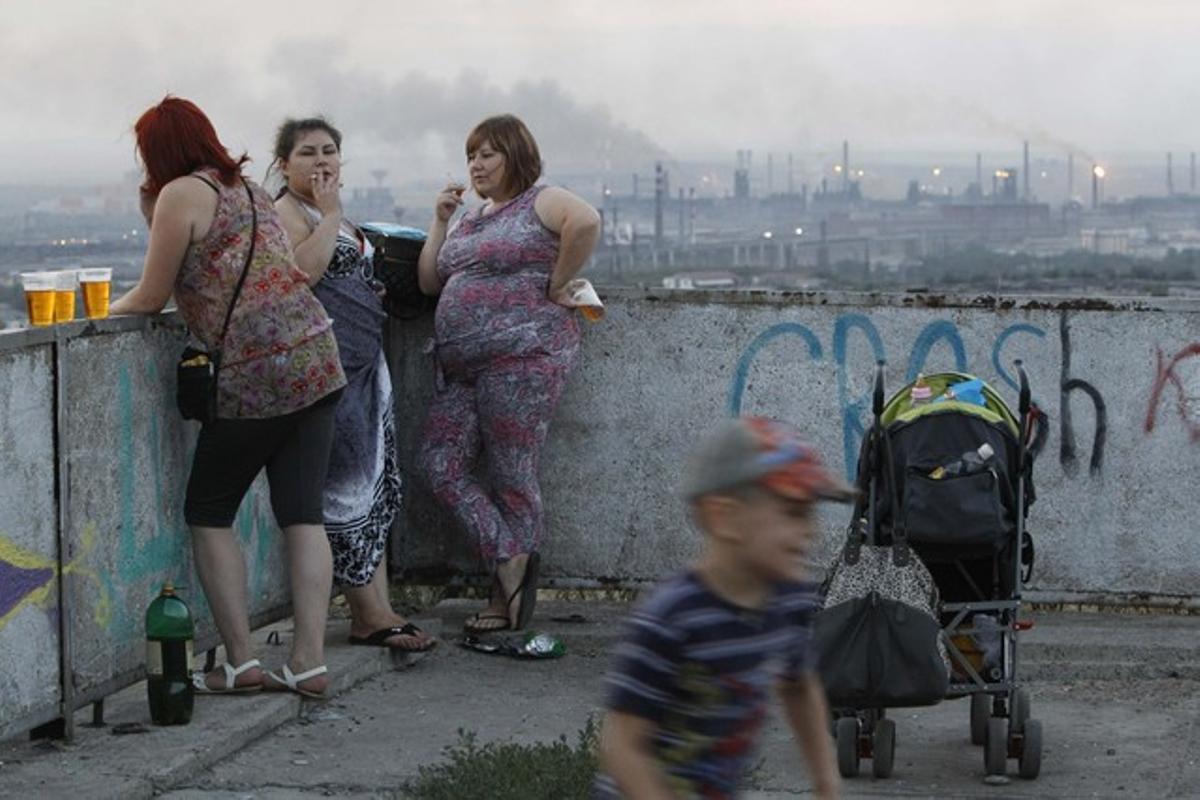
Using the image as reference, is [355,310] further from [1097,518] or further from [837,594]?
[1097,518]

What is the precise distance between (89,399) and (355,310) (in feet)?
5.00

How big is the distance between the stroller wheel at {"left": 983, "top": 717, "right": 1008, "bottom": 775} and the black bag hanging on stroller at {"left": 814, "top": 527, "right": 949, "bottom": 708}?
333 mm

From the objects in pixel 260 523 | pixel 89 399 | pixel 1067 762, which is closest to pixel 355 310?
pixel 260 523

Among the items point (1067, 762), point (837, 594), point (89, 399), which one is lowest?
point (1067, 762)

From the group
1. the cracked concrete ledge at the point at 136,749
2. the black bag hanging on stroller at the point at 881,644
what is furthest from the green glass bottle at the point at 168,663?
the black bag hanging on stroller at the point at 881,644

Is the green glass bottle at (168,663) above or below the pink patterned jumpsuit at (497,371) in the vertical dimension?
below

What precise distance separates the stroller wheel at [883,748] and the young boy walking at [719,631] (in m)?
3.12

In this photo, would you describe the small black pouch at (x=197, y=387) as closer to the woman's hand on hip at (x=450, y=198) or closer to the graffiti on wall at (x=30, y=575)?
the graffiti on wall at (x=30, y=575)

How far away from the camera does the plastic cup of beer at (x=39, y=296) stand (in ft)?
22.6

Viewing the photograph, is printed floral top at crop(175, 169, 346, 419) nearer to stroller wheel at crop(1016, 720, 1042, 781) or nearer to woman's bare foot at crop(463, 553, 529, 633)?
woman's bare foot at crop(463, 553, 529, 633)

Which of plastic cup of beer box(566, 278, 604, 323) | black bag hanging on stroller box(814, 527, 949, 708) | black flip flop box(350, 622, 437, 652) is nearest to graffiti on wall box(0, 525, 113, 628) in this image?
black flip flop box(350, 622, 437, 652)

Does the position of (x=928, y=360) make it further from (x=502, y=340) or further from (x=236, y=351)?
(x=236, y=351)

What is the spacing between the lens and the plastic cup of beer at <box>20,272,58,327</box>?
6.90 m

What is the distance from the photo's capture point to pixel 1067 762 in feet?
24.7
